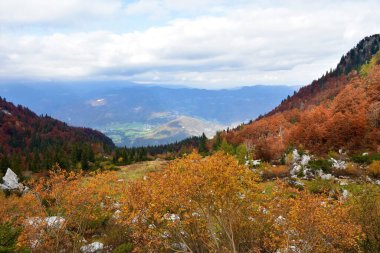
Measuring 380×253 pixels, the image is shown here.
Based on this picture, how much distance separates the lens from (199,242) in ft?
70.6

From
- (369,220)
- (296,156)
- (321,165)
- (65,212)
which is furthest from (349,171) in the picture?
(65,212)

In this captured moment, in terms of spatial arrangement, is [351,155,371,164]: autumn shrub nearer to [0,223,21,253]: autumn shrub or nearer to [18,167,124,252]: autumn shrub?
[18,167,124,252]: autumn shrub

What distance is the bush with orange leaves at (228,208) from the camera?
51.1 feet

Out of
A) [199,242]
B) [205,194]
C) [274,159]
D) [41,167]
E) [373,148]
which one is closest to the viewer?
[205,194]

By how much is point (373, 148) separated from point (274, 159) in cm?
1723

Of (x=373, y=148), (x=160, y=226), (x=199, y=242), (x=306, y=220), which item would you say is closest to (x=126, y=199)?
(x=160, y=226)

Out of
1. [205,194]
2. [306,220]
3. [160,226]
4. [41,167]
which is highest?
[205,194]

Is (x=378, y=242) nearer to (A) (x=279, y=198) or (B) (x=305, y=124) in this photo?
(A) (x=279, y=198)

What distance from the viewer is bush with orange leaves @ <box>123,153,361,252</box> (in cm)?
1556

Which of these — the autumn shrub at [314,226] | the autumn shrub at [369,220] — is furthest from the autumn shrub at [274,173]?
the autumn shrub at [314,226]

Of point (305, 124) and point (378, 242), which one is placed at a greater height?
point (305, 124)

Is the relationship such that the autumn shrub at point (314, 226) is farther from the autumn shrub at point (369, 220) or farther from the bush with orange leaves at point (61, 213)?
the bush with orange leaves at point (61, 213)

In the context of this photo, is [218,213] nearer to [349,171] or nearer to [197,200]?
[197,200]

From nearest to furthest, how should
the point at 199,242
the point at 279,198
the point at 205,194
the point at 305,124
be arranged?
the point at 205,194
the point at 279,198
the point at 199,242
the point at 305,124
